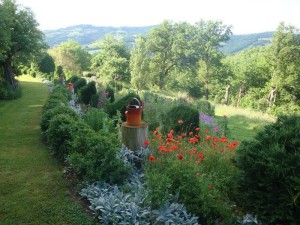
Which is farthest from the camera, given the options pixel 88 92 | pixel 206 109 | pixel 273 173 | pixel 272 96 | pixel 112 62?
pixel 112 62

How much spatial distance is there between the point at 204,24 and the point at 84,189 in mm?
43994

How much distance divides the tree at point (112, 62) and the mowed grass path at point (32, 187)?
3474 centimetres

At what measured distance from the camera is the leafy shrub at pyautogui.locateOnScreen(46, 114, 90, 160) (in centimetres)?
531

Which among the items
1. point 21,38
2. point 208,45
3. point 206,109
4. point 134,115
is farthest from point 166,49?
point 134,115

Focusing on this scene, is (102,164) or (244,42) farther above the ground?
(244,42)

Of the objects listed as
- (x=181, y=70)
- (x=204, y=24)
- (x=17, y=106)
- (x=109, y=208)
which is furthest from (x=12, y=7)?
(x=204, y=24)

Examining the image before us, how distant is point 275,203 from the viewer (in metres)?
2.92

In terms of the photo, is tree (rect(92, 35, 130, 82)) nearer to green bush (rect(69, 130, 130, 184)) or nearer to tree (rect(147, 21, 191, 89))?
tree (rect(147, 21, 191, 89))

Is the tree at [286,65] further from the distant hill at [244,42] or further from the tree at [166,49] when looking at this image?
the distant hill at [244,42]

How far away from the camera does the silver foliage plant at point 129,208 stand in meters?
3.11

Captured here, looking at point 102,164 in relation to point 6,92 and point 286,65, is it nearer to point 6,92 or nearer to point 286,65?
point 6,92

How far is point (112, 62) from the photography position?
47.3 meters

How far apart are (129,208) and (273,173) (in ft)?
5.36

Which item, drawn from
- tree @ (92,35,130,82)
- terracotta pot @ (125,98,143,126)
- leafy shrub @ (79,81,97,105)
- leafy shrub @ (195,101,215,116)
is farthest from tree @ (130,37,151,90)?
terracotta pot @ (125,98,143,126)
